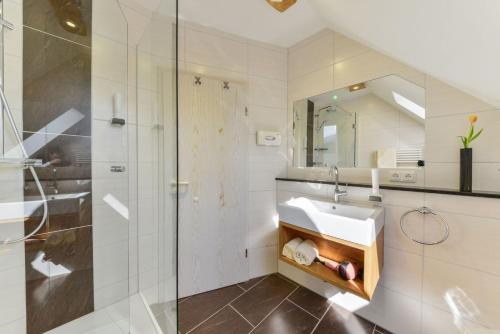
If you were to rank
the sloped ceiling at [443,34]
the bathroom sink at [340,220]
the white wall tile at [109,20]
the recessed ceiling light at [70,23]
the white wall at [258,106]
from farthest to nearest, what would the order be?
the white wall at [258,106] → the white wall tile at [109,20] → the recessed ceiling light at [70,23] → the bathroom sink at [340,220] → the sloped ceiling at [443,34]

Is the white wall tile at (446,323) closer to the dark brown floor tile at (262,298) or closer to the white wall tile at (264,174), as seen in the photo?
the dark brown floor tile at (262,298)

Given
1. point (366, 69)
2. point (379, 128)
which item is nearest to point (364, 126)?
point (379, 128)

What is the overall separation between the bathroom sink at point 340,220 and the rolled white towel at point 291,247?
19cm

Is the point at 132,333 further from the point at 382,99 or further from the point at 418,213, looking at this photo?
the point at 382,99

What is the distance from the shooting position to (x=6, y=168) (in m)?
1.18

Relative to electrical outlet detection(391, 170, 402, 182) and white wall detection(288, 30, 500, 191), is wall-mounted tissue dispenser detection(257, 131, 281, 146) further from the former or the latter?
electrical outlet detection(391, 170, 402, 182)

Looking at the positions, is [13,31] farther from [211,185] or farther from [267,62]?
[267,62]

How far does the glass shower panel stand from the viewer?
4.64ft

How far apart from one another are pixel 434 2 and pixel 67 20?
1.95m

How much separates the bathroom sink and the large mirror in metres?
0.43

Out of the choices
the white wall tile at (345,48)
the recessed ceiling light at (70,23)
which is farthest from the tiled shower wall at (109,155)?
the white wall tile at (345,48)

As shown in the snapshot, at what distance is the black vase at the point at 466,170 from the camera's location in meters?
1.21

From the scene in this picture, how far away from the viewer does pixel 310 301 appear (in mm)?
1892

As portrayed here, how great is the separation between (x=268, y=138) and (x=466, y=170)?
152cm
